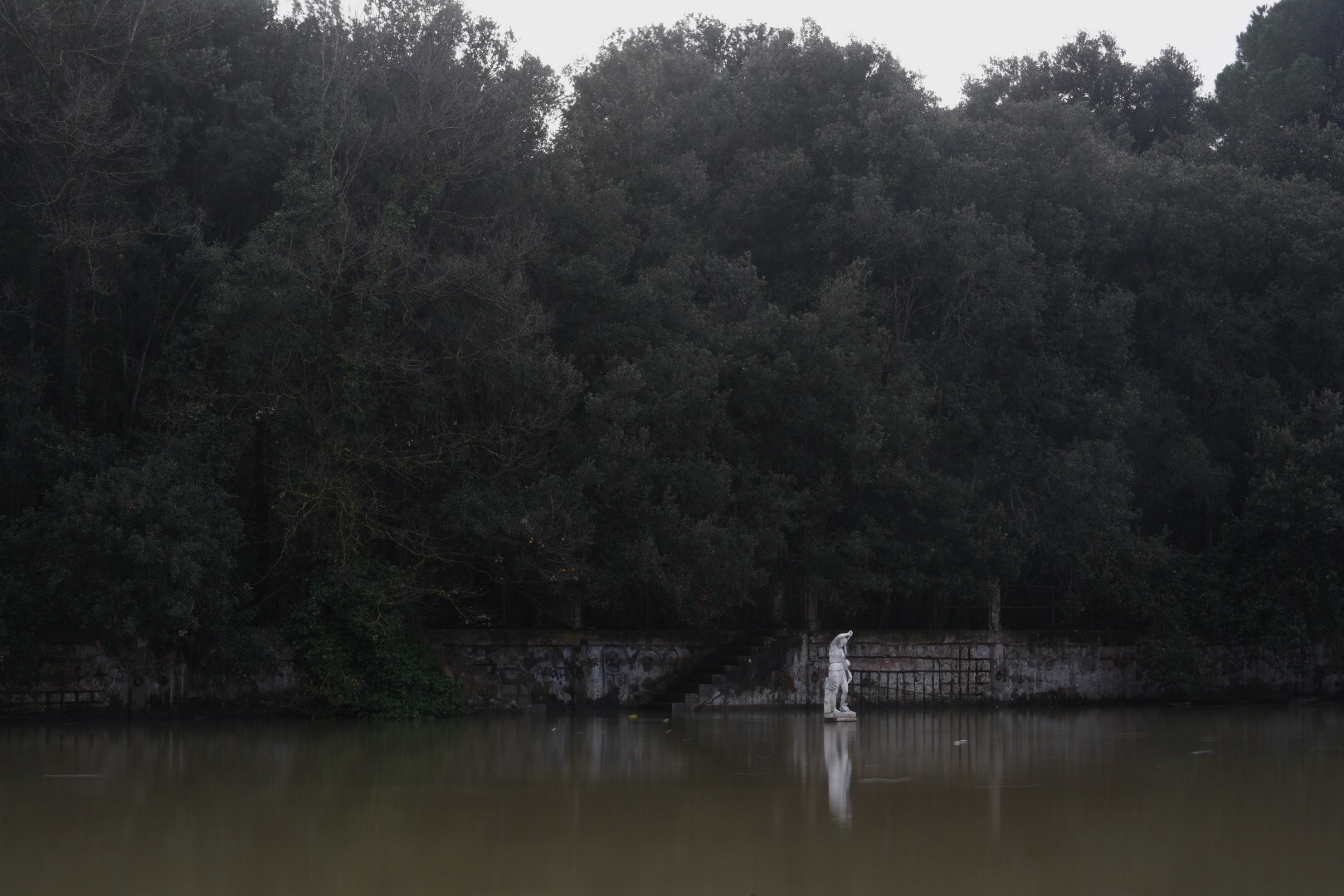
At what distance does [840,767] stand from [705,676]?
1169cm

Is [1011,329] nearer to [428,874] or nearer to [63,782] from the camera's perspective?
[63,782]

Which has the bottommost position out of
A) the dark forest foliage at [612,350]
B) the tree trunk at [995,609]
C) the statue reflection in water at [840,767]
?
the statue reflection in water at [840,767]

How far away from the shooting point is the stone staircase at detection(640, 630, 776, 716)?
26328 millimetres

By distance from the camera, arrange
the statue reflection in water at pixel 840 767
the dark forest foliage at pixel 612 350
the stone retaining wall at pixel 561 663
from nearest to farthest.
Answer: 1. the statue reflection in water at pixel 840 767
2. the dark forest foliage at pixel 612 350
3. the stone retaining wall at pixel 561 663

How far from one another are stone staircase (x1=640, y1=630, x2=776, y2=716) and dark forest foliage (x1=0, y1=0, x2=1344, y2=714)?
2.75 ft

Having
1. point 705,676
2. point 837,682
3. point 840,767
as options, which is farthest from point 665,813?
point 705,676

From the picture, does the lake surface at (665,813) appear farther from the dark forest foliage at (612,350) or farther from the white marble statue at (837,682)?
the dark forest foliage at (612,350)

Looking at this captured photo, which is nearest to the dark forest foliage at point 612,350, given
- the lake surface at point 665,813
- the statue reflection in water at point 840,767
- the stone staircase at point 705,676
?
the stone staircase at point 705,676

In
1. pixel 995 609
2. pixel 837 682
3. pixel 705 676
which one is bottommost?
pixel 705 676

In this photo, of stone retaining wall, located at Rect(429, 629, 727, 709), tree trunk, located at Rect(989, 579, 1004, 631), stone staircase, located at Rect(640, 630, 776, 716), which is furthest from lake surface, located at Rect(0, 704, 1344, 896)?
tree trunk, located at Rect(989, 579, 1004, 631)

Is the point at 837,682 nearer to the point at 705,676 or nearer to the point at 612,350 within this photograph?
the point at 705,676

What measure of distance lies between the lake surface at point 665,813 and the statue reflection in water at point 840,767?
8 centimetres

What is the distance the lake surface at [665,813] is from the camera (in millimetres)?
8430

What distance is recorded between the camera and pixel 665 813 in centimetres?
1152
